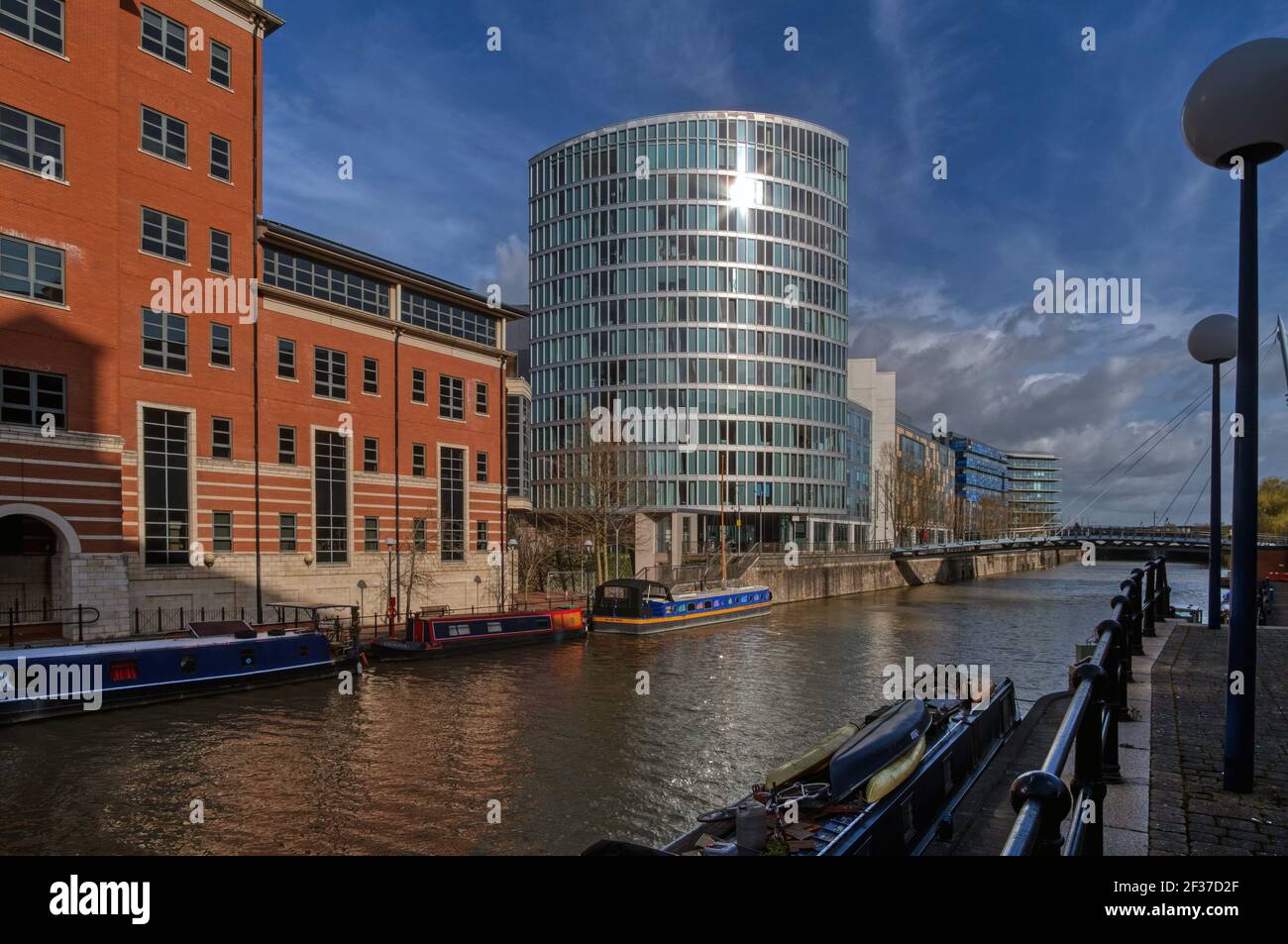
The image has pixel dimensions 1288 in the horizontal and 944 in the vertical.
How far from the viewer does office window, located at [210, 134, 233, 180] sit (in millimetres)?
34562

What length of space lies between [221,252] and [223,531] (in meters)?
12.1

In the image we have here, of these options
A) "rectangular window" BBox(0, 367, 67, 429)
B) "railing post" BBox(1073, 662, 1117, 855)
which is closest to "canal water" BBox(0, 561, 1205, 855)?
"railing post" BBox(1073, 662, 1117, 855)

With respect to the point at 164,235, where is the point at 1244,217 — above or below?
below

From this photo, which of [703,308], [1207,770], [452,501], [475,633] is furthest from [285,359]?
Answer: [703,308]

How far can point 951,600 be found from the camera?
Result: 64625 mm

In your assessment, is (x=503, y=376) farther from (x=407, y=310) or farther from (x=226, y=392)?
(x=226, y=392)

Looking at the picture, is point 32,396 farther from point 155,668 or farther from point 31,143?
point 155,668

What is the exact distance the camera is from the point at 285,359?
123 feet

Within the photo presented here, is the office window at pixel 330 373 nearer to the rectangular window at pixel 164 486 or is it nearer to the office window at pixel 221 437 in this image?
the office window at pixel 221 437

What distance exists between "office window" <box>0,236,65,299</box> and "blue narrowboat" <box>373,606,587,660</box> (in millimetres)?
17202

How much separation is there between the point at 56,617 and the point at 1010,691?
31.1 m

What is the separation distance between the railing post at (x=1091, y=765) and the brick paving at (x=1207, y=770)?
103cm

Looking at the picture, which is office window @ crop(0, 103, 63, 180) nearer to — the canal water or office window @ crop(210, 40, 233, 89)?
office window @ crop(210, 40, 233, 89)
